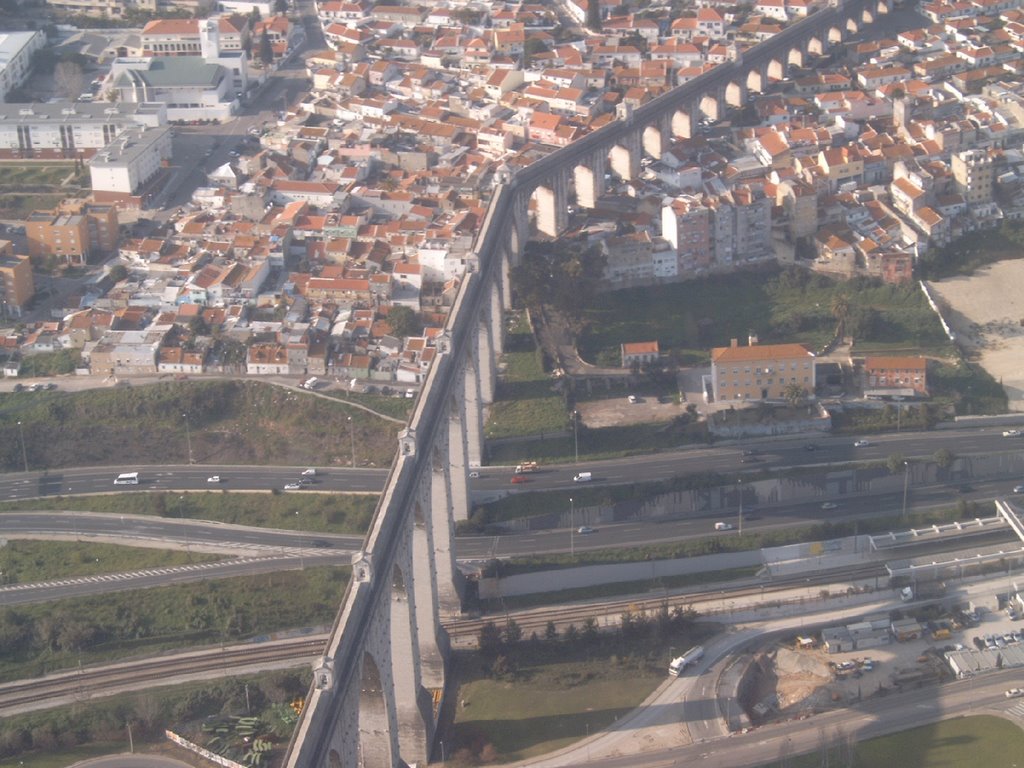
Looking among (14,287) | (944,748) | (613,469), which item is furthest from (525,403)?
(14,287)

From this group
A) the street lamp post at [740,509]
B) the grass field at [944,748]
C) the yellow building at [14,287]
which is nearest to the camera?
the grass field at [944,748]

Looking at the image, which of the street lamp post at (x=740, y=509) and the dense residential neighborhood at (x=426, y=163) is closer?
the street lamp post at (x=740, y=509)

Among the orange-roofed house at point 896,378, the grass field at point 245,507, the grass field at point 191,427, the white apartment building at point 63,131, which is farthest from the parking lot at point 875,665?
the white apartment building at point 63,131

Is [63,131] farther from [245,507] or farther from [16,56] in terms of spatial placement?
[245,507]

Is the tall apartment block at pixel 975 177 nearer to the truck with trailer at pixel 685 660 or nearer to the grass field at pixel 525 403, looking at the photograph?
the grass field at pixel 525 403

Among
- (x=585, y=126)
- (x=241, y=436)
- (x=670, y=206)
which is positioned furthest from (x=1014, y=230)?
(x=241, y=436)

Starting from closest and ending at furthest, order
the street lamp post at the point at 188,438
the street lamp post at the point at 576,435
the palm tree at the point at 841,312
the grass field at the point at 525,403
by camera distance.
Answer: the street lamp post at the point at 576,435
the grass field at the point at 525,403
the street lamp post at the point at 188,438
the palm tree at the point at 841,312

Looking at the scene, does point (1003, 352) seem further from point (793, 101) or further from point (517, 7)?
point (517, 7)
